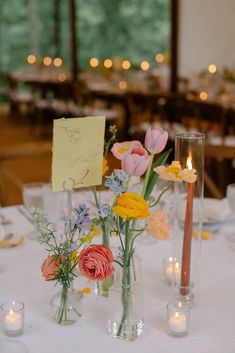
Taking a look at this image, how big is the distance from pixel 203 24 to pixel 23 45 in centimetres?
427

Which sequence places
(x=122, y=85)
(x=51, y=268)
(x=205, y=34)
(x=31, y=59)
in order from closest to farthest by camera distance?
(x=51, y=268) → (x=122, y=85) → (x=205, y=34) → (x=31, y=59)

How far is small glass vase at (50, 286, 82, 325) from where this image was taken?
1114 mm

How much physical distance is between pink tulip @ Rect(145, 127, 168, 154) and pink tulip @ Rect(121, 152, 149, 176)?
4 centimetres

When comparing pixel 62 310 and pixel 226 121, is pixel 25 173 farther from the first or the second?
pixel 62 310

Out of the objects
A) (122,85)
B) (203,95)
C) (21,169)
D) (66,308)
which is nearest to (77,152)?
Result: (66,308)

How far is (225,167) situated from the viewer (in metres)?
4.68

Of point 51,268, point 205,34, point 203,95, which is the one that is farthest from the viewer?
point 205,34

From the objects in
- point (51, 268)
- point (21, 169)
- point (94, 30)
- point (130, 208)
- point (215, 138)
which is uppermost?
point (94, 30)

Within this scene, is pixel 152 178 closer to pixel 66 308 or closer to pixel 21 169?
pixel 66 308

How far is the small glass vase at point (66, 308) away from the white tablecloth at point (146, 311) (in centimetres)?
1

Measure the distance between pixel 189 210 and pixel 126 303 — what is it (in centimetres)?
23

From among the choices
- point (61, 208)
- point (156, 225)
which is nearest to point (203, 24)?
point (61, 208)

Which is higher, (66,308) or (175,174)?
(175,174)

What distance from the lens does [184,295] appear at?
47.5 inches
